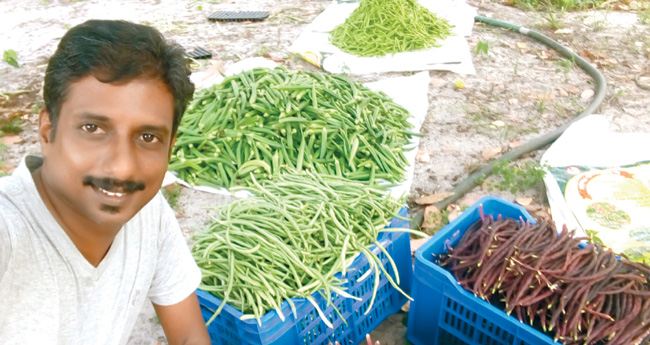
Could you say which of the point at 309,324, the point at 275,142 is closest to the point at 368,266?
the point at 309,324

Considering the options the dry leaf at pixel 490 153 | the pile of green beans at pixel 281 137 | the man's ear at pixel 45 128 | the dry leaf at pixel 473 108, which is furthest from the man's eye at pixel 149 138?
the dry leaf at pixel 473 108

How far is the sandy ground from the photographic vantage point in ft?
11.7

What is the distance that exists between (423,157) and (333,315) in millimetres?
1775

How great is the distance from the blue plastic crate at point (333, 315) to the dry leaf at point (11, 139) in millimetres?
2537

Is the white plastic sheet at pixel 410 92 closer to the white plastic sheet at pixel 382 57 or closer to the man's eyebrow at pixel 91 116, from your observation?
the white plastic sheet at pixel 382 57

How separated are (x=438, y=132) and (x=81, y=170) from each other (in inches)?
122

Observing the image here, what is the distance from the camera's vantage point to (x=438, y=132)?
3992 mm

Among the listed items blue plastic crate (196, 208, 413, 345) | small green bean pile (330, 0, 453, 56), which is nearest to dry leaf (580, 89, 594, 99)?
small green bean pile (330, 0, 453, 56)

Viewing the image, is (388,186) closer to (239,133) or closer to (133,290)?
(239,133)

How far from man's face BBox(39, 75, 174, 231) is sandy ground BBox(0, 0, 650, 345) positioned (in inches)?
50.1

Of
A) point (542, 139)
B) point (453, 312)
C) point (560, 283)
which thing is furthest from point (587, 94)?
point (453, 312)

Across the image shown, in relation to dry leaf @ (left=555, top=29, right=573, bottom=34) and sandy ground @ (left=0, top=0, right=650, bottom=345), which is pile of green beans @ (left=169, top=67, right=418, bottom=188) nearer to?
sandy ground @ (left=0, top=0, right=650, bottom=345)

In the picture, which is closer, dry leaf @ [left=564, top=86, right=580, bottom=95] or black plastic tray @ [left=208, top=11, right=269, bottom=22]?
dry leaf @ [left=564, top=86, right=580, bottom=95]

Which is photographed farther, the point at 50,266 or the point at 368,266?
the point at 368,266
